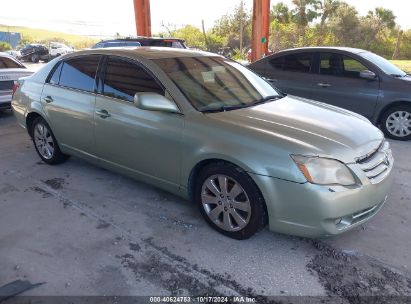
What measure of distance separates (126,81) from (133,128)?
1.69 ft

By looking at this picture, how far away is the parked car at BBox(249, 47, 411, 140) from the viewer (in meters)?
6.21

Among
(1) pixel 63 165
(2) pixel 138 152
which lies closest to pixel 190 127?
(2) pixel 138 152

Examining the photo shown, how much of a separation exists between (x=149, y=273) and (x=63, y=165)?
8.90 ft

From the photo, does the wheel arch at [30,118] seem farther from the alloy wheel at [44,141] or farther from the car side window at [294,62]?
the car side window at [294,62]

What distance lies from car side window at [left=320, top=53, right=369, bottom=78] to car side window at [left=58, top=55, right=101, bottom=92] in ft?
14.2

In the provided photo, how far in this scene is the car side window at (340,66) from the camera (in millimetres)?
6495

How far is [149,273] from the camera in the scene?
274cm

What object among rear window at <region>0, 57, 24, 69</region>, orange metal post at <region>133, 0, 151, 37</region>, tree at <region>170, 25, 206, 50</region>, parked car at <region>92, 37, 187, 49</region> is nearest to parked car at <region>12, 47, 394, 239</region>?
rear window at <region>0, 57, 24, 69</region>

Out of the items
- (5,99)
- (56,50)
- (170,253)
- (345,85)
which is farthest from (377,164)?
(56,50)

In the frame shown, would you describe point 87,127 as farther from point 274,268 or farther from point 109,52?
point 274,268

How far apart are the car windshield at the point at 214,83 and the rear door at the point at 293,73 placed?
2925 mm

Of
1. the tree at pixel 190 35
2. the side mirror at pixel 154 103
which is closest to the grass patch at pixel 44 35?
the tree at pixel 190 35

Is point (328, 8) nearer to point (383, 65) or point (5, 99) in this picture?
point (383, 65)

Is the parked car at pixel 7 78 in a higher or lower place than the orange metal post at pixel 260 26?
lower
